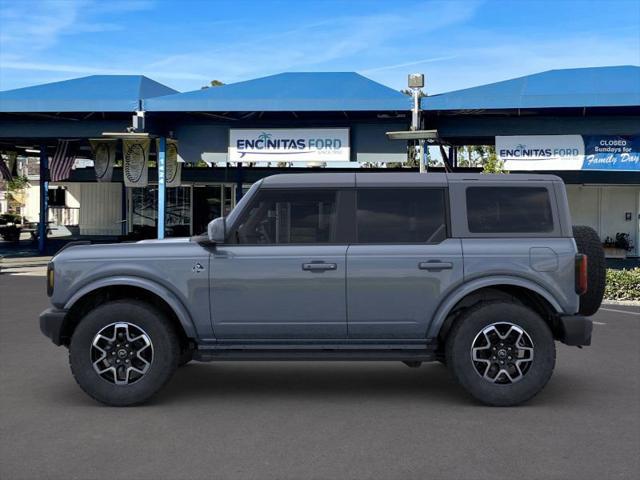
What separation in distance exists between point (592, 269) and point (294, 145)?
610 inches

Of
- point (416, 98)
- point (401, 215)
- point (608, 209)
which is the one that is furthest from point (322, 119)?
point (401, 215)

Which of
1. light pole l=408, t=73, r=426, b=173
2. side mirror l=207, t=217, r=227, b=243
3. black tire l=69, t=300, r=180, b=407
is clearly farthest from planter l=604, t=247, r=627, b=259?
black tire l=69, t=300, r=180, b=407

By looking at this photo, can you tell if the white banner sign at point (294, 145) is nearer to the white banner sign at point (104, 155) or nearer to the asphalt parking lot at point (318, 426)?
the white banner sign at point (104, 155)

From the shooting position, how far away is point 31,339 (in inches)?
361

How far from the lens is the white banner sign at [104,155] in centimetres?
2491

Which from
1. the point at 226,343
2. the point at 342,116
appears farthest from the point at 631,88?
the point at 226,343

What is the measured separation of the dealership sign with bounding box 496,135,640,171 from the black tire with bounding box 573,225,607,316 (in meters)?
14.5

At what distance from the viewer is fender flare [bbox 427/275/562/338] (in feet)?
19.5

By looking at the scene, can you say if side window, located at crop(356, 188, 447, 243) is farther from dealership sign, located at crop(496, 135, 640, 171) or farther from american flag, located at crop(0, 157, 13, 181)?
american flag, located at crop(0, 157, 13, 181)

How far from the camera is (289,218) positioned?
241 inches

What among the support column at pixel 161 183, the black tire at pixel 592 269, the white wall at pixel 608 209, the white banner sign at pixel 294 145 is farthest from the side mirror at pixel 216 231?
the white wall at pixel 608 209

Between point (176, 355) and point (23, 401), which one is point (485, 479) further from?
point (23, 401)

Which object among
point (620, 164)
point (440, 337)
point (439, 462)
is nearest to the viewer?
point (439, 462)

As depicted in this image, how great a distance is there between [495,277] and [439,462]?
1.97 metres
